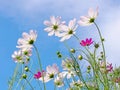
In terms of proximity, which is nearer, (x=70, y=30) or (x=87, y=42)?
(x=70, y=30)

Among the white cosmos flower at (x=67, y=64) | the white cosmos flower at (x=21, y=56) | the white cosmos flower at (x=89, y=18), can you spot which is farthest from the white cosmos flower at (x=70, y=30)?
the white cosmos flower at (x=21, y=56)

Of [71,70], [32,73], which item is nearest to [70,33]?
[71,70]

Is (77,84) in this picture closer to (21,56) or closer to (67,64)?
(67,64)

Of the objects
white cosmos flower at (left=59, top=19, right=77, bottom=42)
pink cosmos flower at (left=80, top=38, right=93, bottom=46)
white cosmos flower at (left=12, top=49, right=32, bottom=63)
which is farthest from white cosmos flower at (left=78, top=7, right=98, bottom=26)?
white cosmos flower at (left=12, top=49, right=32, bottom=63)

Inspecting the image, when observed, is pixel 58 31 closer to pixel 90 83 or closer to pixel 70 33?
pixel 70 33

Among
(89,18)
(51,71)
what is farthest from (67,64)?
(89,18)

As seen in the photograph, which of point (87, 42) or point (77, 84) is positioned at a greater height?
point (87, 42)

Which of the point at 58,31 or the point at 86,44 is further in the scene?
the point at 86,44
